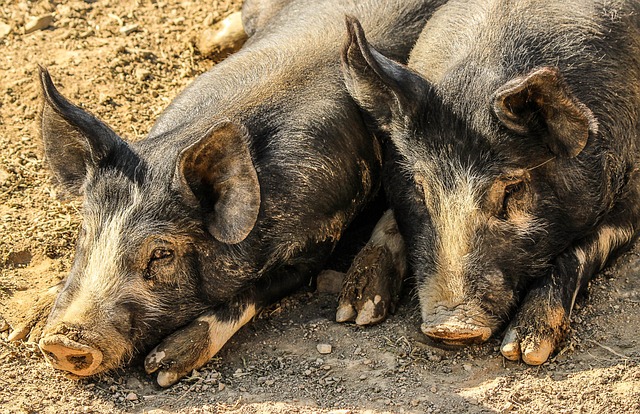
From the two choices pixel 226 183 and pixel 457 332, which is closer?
pixel 457 332

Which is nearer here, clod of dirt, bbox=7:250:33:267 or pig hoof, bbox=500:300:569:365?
pig hoof, bbox=500:300:569:365

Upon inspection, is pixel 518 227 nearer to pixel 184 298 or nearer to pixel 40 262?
pixel 184 298

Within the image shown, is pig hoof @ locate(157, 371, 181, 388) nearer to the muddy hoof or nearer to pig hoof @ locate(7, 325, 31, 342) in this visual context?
pig hoof @ locate(7, 325, 31, 342)

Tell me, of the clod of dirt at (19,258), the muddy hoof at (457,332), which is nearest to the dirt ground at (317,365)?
the clod of dirt at (19,258)

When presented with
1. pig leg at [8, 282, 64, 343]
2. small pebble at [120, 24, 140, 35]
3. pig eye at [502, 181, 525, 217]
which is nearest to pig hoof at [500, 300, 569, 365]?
pig eye at [502, 181, 525, 217]

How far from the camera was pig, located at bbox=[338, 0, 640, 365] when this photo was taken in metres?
5.33

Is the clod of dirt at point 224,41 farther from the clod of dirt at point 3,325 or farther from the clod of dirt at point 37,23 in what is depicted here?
the clod of dirt at point 3,325

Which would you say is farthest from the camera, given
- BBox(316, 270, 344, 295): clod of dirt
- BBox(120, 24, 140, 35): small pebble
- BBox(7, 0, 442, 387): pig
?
BBox(120, 24, 140, 35): small pebble

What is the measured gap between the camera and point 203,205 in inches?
218

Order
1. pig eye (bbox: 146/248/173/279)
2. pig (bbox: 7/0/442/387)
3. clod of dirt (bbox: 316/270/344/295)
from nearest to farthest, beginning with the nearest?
pig (bbox: 7/0/442/387), pig eye (bbox: 146/248/173/279), clod of dirt (bbox: 316/270/344/295)

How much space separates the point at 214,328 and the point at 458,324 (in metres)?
1.23

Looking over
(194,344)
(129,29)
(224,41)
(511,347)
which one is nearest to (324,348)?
(194,344)

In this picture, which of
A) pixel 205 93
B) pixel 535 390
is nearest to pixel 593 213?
pixel 535 390

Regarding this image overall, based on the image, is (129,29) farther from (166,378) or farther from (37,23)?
(166,378)
